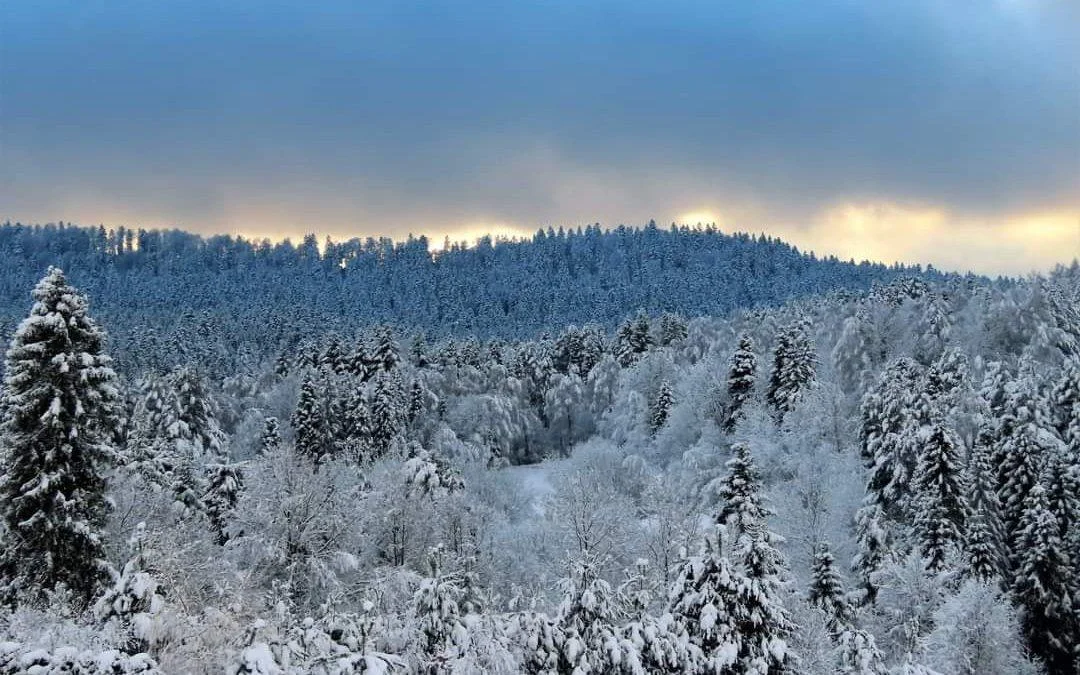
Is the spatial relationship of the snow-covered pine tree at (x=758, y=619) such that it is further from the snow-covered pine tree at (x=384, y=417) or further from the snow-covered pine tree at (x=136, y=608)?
the snow-covered pine tree at (x=384, y=417)

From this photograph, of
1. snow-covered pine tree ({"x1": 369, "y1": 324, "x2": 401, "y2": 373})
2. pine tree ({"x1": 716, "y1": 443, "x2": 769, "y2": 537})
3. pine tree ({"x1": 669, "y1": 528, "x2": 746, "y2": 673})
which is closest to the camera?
pine tree ({"x1": 669, "y1": 528, "x2": 746, "y2": 673})

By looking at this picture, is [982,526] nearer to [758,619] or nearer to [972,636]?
[972,636]

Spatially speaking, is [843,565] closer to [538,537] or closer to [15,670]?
[538,537]

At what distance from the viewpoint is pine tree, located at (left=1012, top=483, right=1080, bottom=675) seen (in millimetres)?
37719

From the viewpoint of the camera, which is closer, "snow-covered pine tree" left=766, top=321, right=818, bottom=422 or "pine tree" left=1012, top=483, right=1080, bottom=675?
"pine tree" left=1012, top=483, right=1080, bottom=675

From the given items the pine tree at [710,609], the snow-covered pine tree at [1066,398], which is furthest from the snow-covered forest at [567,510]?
the snow-covered pine tree at [1066,398]

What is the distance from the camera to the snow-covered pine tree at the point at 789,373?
209 ft

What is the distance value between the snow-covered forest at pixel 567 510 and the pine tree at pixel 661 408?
1.21 ft

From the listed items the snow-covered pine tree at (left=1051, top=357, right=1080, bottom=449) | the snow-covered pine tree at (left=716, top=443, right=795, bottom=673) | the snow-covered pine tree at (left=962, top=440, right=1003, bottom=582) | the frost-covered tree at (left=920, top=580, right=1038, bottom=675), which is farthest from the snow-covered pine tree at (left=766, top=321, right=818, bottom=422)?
the snow-covered pine tree at (left=716, top=443, right=795, bottom=673)

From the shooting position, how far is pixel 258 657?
10.2 metres

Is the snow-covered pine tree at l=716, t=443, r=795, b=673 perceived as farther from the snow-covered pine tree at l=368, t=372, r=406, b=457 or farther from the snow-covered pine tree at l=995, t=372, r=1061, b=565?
the snow-covered pine tree at l=368, t=372, r=406, b=457

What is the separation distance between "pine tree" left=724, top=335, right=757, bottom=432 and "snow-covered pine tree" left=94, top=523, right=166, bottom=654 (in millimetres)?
58850

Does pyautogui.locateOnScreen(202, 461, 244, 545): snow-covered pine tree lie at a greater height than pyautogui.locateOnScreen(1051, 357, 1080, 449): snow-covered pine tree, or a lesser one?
lesser

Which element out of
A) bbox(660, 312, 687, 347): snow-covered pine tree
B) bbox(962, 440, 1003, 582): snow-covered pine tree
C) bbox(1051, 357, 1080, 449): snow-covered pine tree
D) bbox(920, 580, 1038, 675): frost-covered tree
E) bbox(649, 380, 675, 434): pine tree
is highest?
bbox(660, 312, 687, 347): snow-covered pine tree
